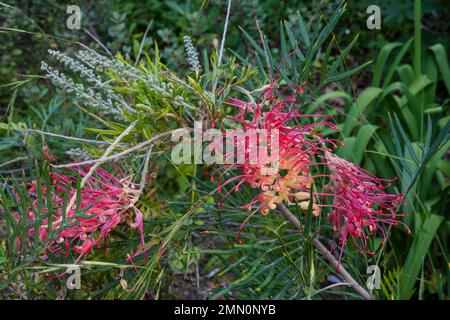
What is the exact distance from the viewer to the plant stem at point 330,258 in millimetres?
848

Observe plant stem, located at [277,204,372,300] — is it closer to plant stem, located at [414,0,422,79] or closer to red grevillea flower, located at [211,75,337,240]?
red grevillea flower, located at [211,75,337,240]

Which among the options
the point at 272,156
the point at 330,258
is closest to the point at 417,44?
the point at 330,258

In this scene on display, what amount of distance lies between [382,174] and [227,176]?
672mm

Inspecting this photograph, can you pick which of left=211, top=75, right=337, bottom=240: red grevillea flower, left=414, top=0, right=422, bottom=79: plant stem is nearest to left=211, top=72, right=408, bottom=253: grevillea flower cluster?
left=211, top=75, right=337, bottom=240: red grevillea flower

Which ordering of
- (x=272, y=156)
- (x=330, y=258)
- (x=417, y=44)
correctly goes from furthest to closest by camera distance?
(x=417, y=44), (x=330, y=258), (x=272, y=156)

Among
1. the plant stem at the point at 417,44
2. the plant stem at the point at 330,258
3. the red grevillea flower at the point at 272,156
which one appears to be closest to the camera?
the red grevillea flower at the point at 272,156

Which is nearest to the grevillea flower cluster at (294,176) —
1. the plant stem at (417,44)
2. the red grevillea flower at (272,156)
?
the red grevillea flower at (272,156)

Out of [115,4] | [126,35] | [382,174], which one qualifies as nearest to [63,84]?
[382,174]

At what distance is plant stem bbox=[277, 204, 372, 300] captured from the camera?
2.78 feet

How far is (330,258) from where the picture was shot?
35.2 inches

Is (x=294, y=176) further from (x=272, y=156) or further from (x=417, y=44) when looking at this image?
(x=417, y=44)

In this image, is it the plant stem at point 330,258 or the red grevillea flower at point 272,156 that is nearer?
the red grevillea flower at point 272,156

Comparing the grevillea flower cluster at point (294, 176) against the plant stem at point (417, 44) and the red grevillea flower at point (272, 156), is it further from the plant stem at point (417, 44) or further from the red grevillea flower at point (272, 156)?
the plant stem at point (417, 44)
